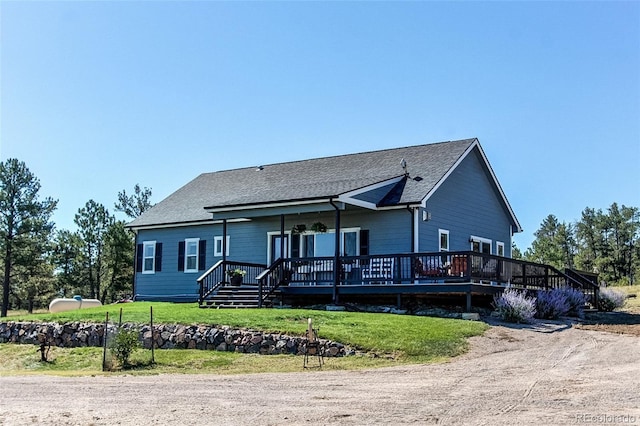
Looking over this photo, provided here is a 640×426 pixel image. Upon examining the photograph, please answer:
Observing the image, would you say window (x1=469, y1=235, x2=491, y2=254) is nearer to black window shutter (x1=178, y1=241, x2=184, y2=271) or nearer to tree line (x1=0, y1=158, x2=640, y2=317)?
black window shutter (x1=178, y1=241, x2=184, y2=271)

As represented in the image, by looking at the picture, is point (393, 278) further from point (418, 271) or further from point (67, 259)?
point (67, 259)

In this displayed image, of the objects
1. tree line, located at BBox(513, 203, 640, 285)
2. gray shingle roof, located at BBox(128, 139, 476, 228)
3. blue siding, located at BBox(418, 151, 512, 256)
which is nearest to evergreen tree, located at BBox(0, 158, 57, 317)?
gray shingle roof, located at BBox(128, 139, 476, 228)

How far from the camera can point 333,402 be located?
Answer: 9312 millimetres

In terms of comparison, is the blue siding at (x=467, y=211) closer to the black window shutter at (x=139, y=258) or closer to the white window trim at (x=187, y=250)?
the white window trim at (x=187, y=250)

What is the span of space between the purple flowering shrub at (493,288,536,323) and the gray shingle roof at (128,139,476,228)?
15.1 ft

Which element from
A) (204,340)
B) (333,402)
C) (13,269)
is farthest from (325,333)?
(13,269)

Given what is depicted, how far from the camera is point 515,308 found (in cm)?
1881

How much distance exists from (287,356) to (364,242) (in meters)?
9.53

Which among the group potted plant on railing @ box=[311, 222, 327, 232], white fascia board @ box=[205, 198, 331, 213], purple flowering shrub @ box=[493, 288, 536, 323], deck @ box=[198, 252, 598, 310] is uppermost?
white fascia board @ box=[205, 198, 331, 213]

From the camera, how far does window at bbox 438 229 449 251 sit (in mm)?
24328

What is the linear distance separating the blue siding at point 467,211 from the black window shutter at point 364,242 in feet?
6.34

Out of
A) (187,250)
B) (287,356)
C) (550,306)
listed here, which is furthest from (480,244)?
(287,356)

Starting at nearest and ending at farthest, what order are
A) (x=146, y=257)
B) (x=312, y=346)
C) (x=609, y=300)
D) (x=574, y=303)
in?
(x=312, y=346), (x=574, y=303), (x=609, y=300), (x=146, y=257)

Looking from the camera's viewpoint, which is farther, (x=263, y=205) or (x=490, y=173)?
(x=490, y=173)
